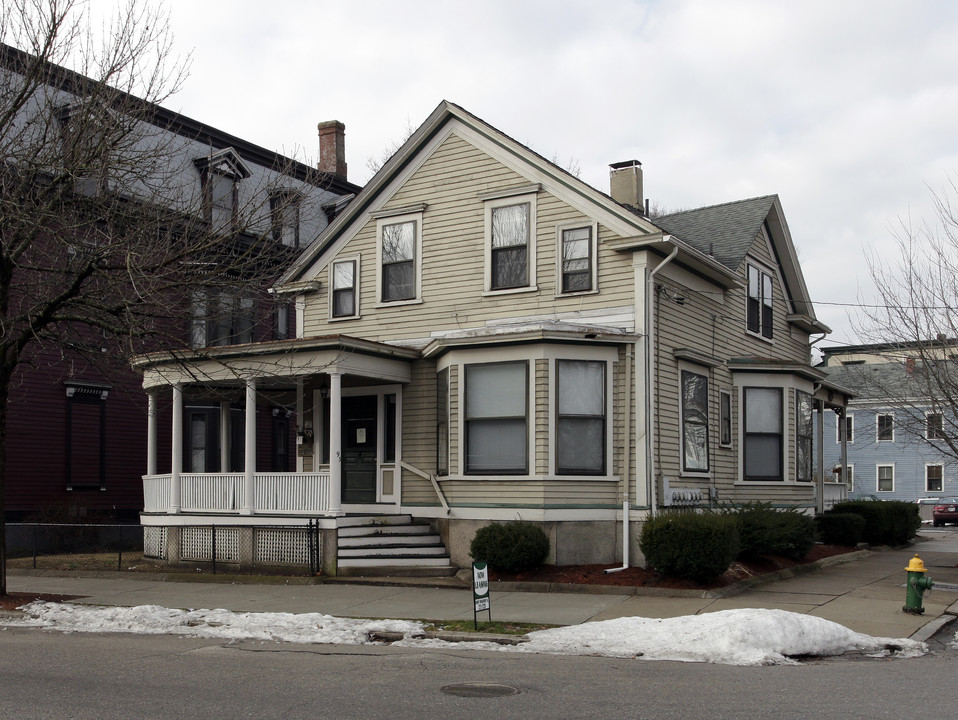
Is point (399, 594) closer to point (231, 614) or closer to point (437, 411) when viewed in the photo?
point (231, 614)

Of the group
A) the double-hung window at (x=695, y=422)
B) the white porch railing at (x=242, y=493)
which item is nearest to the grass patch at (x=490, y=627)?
the white porch railing at (x=242, y=493)

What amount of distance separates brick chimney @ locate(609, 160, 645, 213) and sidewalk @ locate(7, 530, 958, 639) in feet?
27.4

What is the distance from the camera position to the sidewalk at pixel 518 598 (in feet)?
43.5

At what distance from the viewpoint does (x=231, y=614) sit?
13391 millimetres

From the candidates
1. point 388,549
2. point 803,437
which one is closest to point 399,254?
point 388,549

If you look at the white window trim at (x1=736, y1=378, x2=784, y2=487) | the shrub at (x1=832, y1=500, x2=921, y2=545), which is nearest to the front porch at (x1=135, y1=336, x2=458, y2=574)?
the white window trim at (x1=736, y1=378, x2=784, y2=487)

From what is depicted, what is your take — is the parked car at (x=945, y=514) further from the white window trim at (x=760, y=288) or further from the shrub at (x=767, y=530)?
the shrub at (x=767, y=530)

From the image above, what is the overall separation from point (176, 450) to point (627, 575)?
8968mm

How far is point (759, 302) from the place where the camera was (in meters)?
23.0

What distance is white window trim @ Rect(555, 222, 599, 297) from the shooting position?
18297 mm

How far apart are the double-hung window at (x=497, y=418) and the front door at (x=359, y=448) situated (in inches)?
111

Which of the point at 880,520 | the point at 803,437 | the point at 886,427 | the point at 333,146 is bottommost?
the point at 880,520

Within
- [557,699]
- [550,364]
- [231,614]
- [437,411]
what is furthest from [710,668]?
[437,411]

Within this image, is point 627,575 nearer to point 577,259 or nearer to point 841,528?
point 577,259
